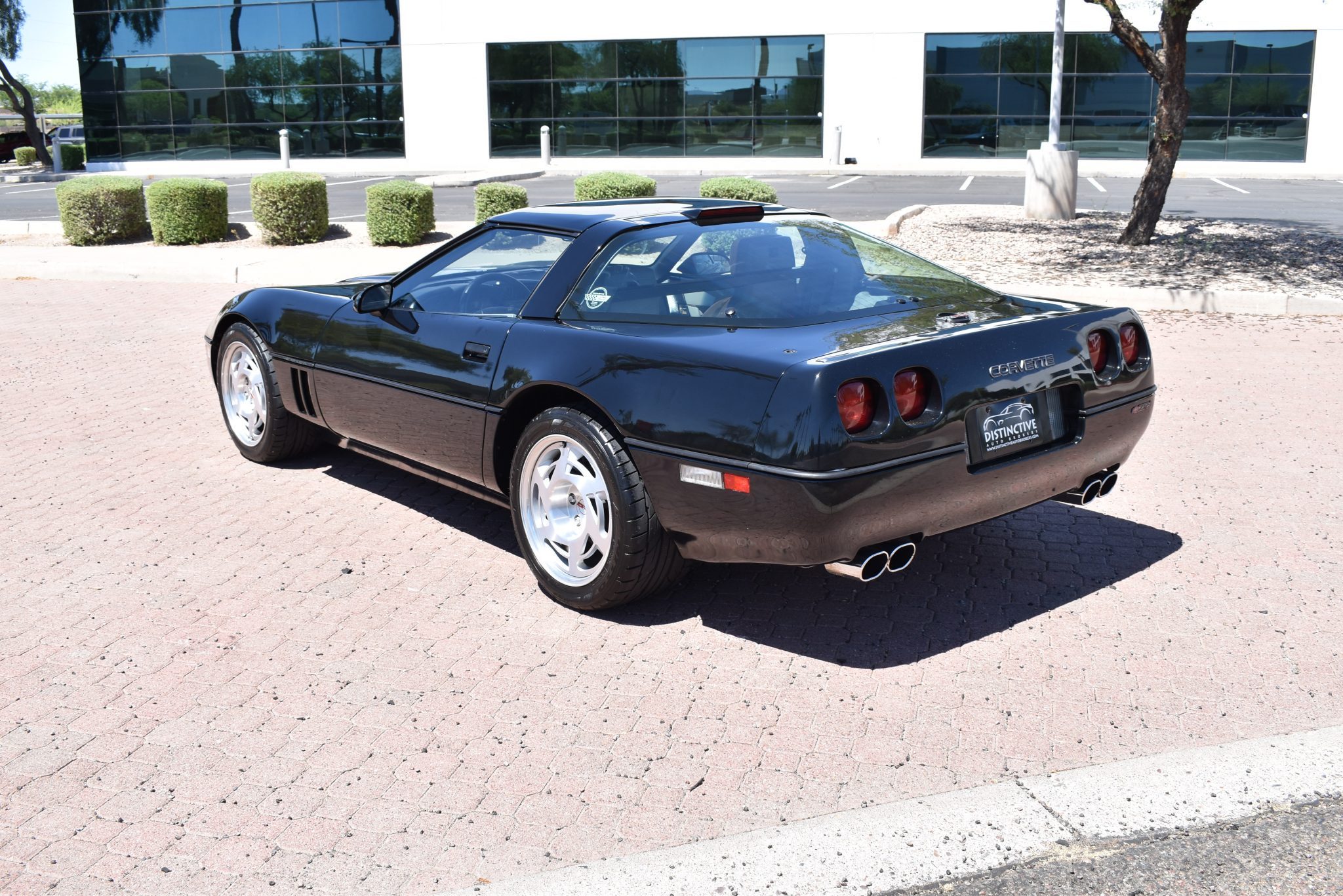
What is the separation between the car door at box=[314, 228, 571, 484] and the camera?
16.4 feet

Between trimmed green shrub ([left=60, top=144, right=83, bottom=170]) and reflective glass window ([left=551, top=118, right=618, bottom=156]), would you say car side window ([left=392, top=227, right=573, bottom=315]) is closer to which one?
reflective glass window ([left=551, top=118, right=618, bottom=156])

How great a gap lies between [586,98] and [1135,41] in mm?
25238

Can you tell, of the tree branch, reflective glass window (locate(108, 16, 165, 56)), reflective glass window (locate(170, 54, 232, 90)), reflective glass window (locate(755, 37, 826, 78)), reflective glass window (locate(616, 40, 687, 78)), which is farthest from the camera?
reflective glass window (locate(108, 16, 165, 56))

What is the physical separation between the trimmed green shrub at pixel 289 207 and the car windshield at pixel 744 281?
45.6ft

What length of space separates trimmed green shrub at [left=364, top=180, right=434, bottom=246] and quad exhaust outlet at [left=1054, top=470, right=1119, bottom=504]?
13.3m

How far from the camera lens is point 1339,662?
420cm

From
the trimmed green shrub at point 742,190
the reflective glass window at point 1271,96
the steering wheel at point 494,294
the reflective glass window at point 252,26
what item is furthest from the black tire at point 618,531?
the reflective glass window at point 252,26

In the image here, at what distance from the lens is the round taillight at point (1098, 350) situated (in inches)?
186

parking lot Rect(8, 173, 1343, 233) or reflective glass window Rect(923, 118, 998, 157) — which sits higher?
reflective glass window Rect(923, 118, 998, 157)

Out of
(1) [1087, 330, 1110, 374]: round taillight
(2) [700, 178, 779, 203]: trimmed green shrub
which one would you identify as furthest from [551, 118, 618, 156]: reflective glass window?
(1) [1087, 330, 1110, 374]: round taillight

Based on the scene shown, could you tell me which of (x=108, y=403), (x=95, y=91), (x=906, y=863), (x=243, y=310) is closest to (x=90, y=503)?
(x=243, y=310)

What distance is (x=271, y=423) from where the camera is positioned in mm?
6426

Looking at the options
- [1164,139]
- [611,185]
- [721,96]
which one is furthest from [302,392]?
[721,96]

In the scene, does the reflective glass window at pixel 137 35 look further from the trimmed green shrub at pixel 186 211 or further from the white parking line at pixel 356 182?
the trimmed green shrub at pixel 186 211
